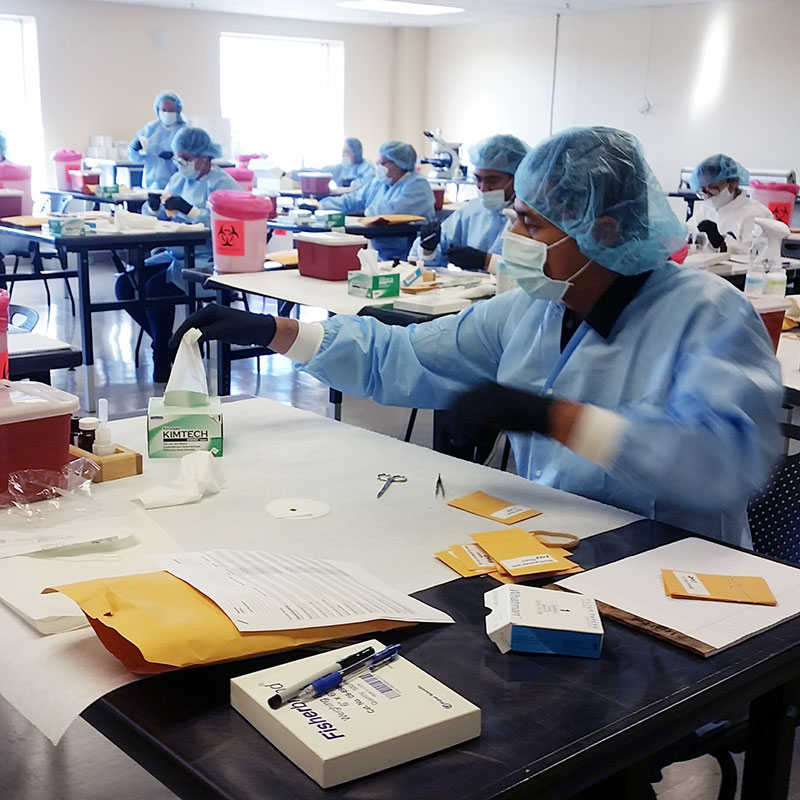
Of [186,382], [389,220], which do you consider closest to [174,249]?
[389,220]

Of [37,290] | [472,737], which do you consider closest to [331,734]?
[472,737]

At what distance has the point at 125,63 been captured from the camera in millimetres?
9352

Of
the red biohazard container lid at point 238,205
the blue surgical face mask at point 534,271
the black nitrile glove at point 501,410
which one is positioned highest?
the blue surgical face mask at point 534,271

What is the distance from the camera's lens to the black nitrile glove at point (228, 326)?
64.6 inches

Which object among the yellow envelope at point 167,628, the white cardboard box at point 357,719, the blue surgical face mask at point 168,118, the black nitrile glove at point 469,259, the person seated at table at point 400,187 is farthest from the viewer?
the blue surgical face mask at point 168,118

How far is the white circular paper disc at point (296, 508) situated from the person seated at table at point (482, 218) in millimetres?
2334

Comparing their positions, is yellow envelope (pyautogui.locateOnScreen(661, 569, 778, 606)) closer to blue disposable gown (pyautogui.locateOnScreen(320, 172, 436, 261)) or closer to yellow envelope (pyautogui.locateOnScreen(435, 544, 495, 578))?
yellow envelope (pyautogui.locateOnScreen(435, 544, 495, 578))

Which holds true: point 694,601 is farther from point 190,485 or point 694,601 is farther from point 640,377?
point 190,485

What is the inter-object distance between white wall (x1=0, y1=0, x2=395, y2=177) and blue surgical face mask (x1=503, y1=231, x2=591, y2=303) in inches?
329

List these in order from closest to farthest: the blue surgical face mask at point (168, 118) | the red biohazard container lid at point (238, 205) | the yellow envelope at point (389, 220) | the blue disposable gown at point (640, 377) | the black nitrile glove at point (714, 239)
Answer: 1. the blue disposable gown at point (640, 377)
2. the red biohazard container lid at point (238, 205)
3. the black nitrile glove at point (714, 239)
4. the yellow envelope at point (389, 220)
5. the blue surgical face mask at point (168, 118)

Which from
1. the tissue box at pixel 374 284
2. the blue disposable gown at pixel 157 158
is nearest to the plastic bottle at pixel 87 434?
the tissue box at pixel 374 284

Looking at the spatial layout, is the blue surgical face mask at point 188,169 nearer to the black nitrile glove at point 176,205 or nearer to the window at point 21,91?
the black nitrile glove at point 176,205

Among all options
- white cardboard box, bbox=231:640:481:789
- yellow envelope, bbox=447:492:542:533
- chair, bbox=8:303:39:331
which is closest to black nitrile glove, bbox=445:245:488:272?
chair, bbox=8:303:39:331

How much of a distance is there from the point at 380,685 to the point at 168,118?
776 centimetres
